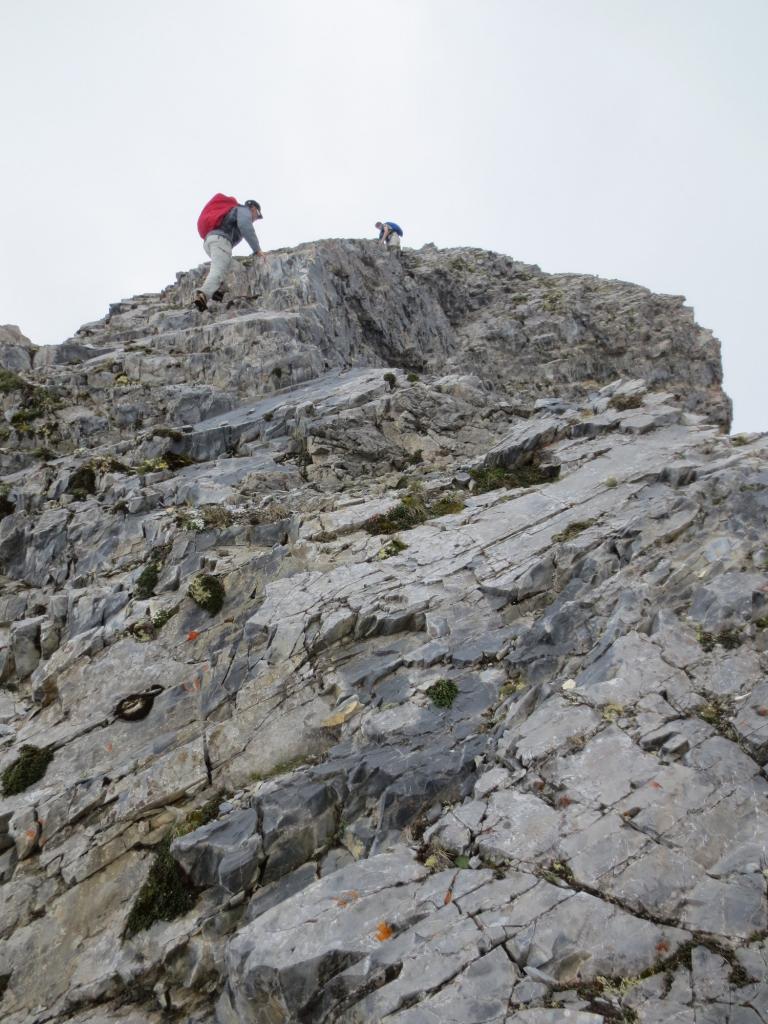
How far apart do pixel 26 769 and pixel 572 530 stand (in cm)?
1549

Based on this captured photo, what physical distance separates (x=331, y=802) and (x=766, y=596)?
381 inches

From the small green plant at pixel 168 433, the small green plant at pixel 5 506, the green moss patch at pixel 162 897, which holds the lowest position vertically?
the green moss patch at pixel 162 897

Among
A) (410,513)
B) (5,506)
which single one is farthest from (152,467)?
(410,513)

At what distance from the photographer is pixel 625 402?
23.6 metres

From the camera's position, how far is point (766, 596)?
12.0 m

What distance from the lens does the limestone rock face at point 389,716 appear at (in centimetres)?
839

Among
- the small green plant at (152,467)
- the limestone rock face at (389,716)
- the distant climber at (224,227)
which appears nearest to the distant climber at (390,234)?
the distant climber at (224,227)

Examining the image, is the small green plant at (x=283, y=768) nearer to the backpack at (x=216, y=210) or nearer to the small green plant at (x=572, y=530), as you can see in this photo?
the small green plant at (x=572, y=530)

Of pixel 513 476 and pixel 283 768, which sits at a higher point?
pixel 513 476

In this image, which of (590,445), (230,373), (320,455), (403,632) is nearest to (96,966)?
(403,632)

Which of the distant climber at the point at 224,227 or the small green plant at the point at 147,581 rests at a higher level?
the distant climber at the point at 224,227

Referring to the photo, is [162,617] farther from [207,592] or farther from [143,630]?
[207,592]

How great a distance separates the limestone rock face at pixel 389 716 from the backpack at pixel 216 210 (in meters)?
11.1

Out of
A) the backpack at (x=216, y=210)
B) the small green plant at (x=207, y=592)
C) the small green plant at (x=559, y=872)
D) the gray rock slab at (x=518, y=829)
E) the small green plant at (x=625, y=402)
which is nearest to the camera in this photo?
the small green plant at (x=559, y=872)
